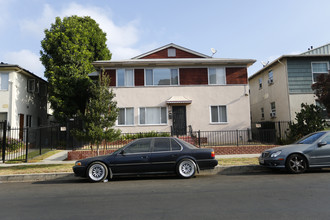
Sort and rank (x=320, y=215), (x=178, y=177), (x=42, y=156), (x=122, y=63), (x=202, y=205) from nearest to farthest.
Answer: (x=320, y=215) < (x=202, y=205) < (x=178, y=177) < (x=42, y=156) < (x=122, y=63)

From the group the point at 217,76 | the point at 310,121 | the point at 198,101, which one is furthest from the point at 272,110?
the point at 198,101

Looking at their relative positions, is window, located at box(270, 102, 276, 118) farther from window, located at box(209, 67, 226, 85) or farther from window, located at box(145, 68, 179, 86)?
window, located at box(145, 68, 179, 86)

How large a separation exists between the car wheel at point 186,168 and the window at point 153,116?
33.5 feet

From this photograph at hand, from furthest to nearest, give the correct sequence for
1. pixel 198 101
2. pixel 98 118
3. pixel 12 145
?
pixel 198 101, pixel 12 145, pixel 98 118

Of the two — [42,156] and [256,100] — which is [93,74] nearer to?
[42,156]

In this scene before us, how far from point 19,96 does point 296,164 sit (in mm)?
19457

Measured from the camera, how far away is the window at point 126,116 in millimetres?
18344

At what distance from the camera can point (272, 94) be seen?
21234 mm

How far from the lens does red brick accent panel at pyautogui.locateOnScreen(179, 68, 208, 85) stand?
18.8 meters

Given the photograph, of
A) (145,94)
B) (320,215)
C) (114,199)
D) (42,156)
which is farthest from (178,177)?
(145,94)

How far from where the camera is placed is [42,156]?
1423cm

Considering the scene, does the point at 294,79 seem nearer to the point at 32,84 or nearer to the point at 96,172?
the point at 96,172

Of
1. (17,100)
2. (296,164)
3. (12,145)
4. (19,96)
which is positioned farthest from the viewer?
(19,96)

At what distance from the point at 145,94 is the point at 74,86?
18.6ft
